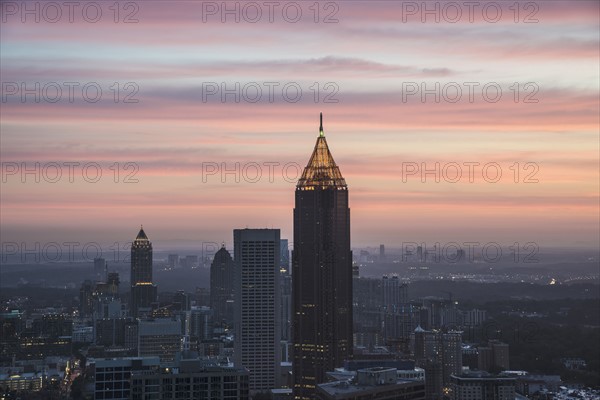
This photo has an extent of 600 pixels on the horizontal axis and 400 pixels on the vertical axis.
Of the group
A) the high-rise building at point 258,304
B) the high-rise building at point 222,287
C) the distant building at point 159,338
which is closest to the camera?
the high-rise building at point 258,304

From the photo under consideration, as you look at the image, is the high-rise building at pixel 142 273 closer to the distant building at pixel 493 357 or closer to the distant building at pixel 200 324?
the distant building at pixel 200 324

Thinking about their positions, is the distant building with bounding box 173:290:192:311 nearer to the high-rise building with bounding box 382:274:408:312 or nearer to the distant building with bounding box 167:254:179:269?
the distant building with bounding box 167:254:179:269

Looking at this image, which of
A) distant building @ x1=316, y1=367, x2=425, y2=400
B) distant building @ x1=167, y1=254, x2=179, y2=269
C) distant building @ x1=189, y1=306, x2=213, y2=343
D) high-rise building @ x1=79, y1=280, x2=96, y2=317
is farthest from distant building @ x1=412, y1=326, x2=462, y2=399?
high-rise building @ x1=79, y1=280, x2=96, y2=317

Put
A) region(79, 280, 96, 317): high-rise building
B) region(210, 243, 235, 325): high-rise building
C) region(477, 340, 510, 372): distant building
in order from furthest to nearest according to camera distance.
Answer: region(79, 280, 96, 317): high-rise building
region(210, 243, 235, 325): high-rise building
region(477, 340, 510, 372): distant building

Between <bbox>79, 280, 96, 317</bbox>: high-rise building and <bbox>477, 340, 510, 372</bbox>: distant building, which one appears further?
<bbox>79, 280, 96, 317</bbox>: high-rise building

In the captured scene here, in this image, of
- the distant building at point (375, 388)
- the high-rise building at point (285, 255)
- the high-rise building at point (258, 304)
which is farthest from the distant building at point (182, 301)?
the distant building at point (375, 388)

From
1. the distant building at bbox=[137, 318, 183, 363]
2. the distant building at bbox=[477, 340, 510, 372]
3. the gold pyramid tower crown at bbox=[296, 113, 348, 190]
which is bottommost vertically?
the distant building at bbox=[477, 340, 510, 372]
